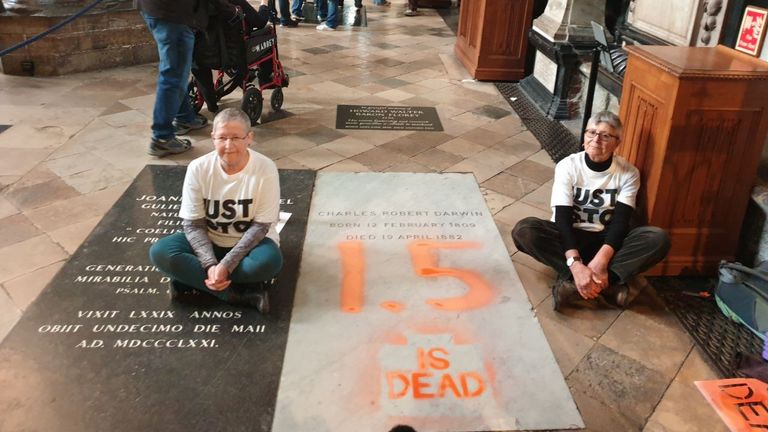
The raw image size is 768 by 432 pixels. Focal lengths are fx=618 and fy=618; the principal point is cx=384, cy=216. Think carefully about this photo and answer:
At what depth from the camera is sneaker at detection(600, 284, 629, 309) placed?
10.2 feet

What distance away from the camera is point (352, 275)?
3307mm

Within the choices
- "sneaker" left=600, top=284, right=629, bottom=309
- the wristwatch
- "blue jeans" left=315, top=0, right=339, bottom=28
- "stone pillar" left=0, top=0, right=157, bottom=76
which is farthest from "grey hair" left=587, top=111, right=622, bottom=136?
"blue jeans" left=315, top=0, right=339, bottom=28

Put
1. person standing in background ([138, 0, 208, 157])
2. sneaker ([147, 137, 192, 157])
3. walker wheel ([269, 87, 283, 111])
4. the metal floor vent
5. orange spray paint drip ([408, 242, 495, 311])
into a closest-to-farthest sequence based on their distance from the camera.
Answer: orange spray paint drip ([408, 242, 495, 311]) < person standing in background ([138, 0, 208, 157]) < sneaker ([147, 137, 192, 157]) < the metal floor vent < walker wheel ([269, 87, 283, 111])

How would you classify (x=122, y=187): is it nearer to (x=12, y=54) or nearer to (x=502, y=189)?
(x=502, y=189)

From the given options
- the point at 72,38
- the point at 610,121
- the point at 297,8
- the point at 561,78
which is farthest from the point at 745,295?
the point at 297,8

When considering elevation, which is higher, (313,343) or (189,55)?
(189,55)

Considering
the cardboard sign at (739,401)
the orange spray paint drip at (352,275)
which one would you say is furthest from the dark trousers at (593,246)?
the orange spray paint drip at (352,275)

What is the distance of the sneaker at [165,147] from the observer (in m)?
4.86

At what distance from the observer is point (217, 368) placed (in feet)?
8.52

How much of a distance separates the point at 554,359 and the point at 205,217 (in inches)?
69.8

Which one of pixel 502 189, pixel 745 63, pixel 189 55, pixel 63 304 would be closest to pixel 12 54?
pixel 189 55

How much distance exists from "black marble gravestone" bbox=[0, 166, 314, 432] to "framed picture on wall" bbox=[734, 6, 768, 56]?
288 centimetres

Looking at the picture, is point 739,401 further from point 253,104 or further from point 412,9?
point 412,9

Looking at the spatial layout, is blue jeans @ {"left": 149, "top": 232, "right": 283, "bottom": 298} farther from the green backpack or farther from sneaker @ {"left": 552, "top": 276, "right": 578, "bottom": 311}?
the green backpack
